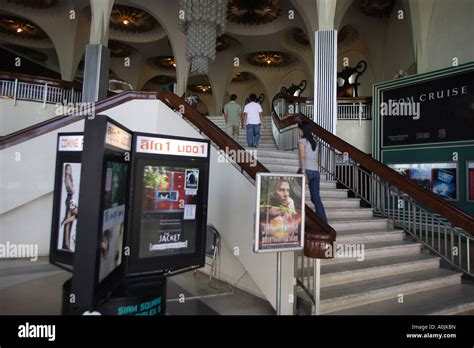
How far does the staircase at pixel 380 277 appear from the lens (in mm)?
3541

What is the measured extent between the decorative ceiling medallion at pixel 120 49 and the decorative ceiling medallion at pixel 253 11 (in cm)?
727

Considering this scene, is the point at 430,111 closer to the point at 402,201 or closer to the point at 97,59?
the point at 402,201

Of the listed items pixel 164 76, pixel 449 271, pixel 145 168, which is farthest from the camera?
pixel 164 76

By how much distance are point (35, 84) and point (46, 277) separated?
6.81 m

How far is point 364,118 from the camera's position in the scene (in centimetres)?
1152

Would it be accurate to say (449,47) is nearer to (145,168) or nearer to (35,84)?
(145,168)

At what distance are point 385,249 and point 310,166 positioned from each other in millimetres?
1614

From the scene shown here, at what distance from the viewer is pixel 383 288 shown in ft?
12.6

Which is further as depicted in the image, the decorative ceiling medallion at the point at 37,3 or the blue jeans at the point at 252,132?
the decorative ceiling medallion at the point at 37,3

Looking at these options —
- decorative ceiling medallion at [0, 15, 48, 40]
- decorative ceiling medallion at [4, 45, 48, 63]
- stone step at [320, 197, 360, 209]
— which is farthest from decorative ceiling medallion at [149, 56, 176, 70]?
stone step at [320, 197, 360, 209]

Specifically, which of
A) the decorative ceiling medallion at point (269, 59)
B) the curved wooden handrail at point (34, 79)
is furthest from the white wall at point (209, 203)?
the decorative ceiling medallion at point (269, 59)

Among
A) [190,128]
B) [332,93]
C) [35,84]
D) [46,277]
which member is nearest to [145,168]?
[190,128]

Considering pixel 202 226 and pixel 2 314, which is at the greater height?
pixel 202 226

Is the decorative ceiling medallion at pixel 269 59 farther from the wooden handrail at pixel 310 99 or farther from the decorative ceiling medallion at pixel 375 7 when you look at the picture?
the wooden handrail at pixel 310 99
